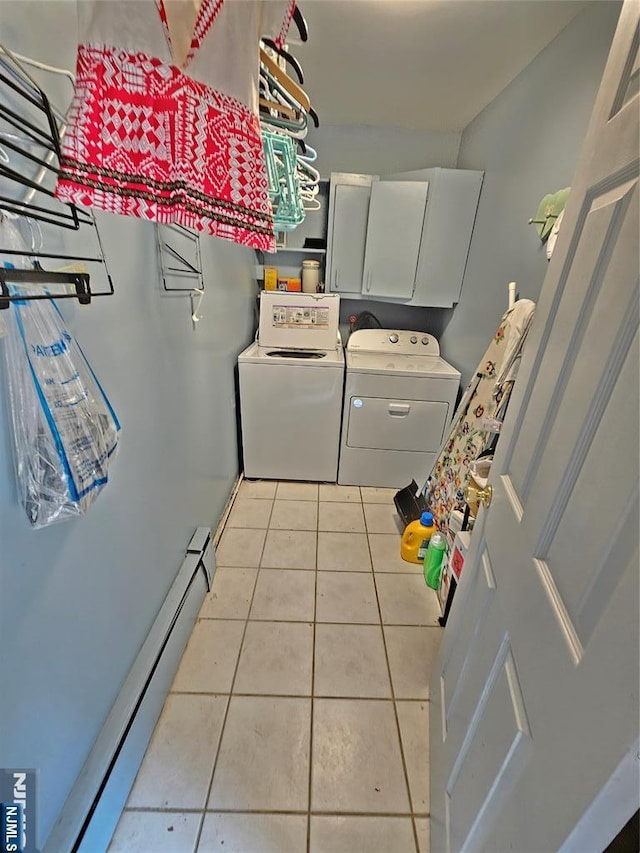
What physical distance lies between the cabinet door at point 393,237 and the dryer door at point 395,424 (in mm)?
847

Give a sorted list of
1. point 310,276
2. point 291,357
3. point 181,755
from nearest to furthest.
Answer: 1. point 181,755
2. point 291,357
3. point 310,276

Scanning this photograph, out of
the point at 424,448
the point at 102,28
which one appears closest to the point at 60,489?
the point at 102,28

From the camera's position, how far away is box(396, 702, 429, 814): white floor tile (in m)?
1.02

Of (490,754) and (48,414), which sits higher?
(48,414)

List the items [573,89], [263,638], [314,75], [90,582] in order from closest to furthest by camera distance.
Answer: [90,582] < [573,89] < [263,638] < [314,75]

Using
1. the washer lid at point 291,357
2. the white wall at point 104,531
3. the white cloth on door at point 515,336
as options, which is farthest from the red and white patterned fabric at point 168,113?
the washer lid at point 291,357

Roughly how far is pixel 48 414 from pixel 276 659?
127cm

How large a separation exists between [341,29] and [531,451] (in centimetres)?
197

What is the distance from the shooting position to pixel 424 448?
7.57ft

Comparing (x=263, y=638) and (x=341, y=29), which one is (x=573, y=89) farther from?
(x=263, y=638)

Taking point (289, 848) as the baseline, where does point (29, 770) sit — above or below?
above

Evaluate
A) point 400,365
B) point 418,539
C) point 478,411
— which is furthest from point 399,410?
point 418,539

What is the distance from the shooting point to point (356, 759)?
3.59 feet

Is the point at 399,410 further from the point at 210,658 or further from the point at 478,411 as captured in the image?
the point at 210,658
